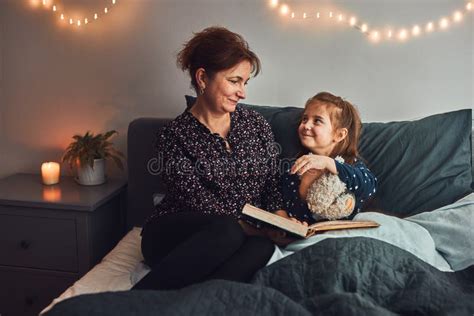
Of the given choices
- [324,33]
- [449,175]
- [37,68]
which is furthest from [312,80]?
[37,68]

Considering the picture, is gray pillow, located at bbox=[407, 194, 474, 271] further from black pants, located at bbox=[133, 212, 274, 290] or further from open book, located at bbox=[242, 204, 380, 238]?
black pants, located at bbox=[133, 212, 274, 290]

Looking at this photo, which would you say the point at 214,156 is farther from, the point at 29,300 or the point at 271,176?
the point at 29,300

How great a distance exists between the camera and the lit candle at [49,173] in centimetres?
200

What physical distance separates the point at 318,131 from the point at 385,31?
63 centimetres

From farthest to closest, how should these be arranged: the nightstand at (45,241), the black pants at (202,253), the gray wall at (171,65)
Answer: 1. the gray wall at (171,65)
2. the nightstand at (45,241)
3. the black pants at (202,253)

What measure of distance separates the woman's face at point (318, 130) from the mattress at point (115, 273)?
691 millimetres

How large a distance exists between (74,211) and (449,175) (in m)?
1.38

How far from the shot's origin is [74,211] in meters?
1.75

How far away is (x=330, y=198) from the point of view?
4.81ft

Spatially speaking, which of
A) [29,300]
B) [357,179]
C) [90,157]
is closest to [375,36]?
[357,179]

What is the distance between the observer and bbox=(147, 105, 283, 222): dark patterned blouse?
1.53 m

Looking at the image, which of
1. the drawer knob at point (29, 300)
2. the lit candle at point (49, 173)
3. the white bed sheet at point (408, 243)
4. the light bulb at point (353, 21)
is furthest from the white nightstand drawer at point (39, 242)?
the light bulb at point (353, 21)

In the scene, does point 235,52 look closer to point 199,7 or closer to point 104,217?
point 199,7

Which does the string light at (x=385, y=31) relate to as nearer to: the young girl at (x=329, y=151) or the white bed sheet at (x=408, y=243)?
the young girl at (x=329, y=151)
